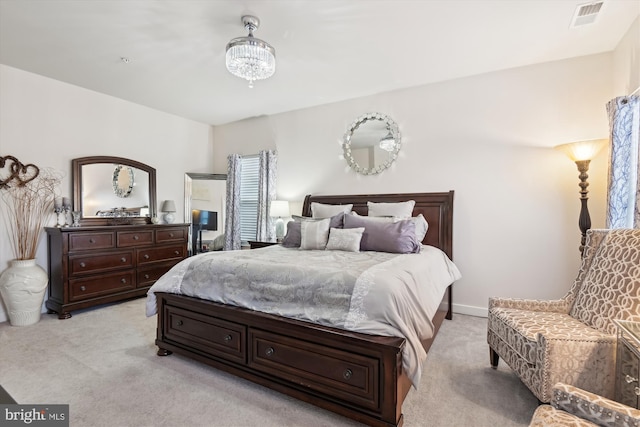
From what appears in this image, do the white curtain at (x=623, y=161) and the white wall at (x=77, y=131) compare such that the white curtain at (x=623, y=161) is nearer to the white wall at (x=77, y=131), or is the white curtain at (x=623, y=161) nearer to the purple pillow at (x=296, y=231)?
the purple pillow at (x=296, y=231)

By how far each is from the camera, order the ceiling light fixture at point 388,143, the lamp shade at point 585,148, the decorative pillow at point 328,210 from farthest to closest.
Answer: the ceiling light fixture at point 388,143 → the decorative pillow at point 328,210 → the lamp shade at point 585,148

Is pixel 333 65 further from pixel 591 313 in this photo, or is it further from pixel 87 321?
pixel 87 321

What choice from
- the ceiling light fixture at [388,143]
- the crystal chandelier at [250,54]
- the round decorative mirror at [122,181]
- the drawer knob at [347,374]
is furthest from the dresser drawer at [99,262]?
the ceiling light fixture at [388,143]

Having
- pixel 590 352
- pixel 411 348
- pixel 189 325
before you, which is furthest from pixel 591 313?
pixel 189 325

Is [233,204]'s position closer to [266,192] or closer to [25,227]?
[266,192]

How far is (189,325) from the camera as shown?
7.63 feet

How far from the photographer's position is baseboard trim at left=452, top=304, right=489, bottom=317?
11.2 feet

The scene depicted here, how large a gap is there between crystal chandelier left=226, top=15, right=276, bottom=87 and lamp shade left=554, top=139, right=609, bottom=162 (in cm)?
283

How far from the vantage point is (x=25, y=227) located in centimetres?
337

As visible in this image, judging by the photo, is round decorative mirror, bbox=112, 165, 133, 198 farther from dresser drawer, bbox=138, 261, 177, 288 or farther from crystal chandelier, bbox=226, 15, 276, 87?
crystal chandelier, bbox=226, 15, 276, 87

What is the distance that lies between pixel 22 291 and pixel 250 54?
3.32m

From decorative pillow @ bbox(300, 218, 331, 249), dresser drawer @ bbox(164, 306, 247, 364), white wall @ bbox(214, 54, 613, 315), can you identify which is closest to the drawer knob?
dresser drawer @ bbox(164, 306, 247, 364)

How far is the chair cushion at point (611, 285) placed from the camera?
5.35 feet

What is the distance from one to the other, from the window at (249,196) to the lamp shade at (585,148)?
13.6ft
